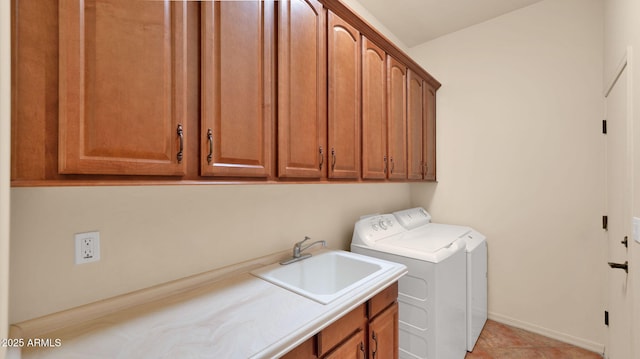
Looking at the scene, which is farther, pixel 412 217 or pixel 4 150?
pixel 412 217

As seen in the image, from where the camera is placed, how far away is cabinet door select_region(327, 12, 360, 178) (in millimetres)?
1507

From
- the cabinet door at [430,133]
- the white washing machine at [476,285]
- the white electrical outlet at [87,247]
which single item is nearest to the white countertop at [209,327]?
the white electrical outlet at [87,247]

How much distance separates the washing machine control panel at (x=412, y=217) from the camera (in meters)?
2.41

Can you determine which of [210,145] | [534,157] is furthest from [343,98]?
[534,157]

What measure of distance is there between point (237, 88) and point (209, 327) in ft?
2.88

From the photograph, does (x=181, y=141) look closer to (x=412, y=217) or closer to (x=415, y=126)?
(x=415, y=126)

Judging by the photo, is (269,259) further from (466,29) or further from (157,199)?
(466,29)

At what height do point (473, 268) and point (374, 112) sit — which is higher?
point (374, 112)

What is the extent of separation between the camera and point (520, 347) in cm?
214

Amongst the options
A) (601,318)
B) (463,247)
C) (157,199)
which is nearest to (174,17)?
(157,199)

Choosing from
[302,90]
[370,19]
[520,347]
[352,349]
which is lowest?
[520,347]

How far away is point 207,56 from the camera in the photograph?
3.11 ft

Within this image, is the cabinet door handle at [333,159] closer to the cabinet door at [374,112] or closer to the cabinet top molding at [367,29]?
the cabinet door at [374,112]

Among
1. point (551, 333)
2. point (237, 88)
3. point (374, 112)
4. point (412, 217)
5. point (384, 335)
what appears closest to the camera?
point (237, 88)
